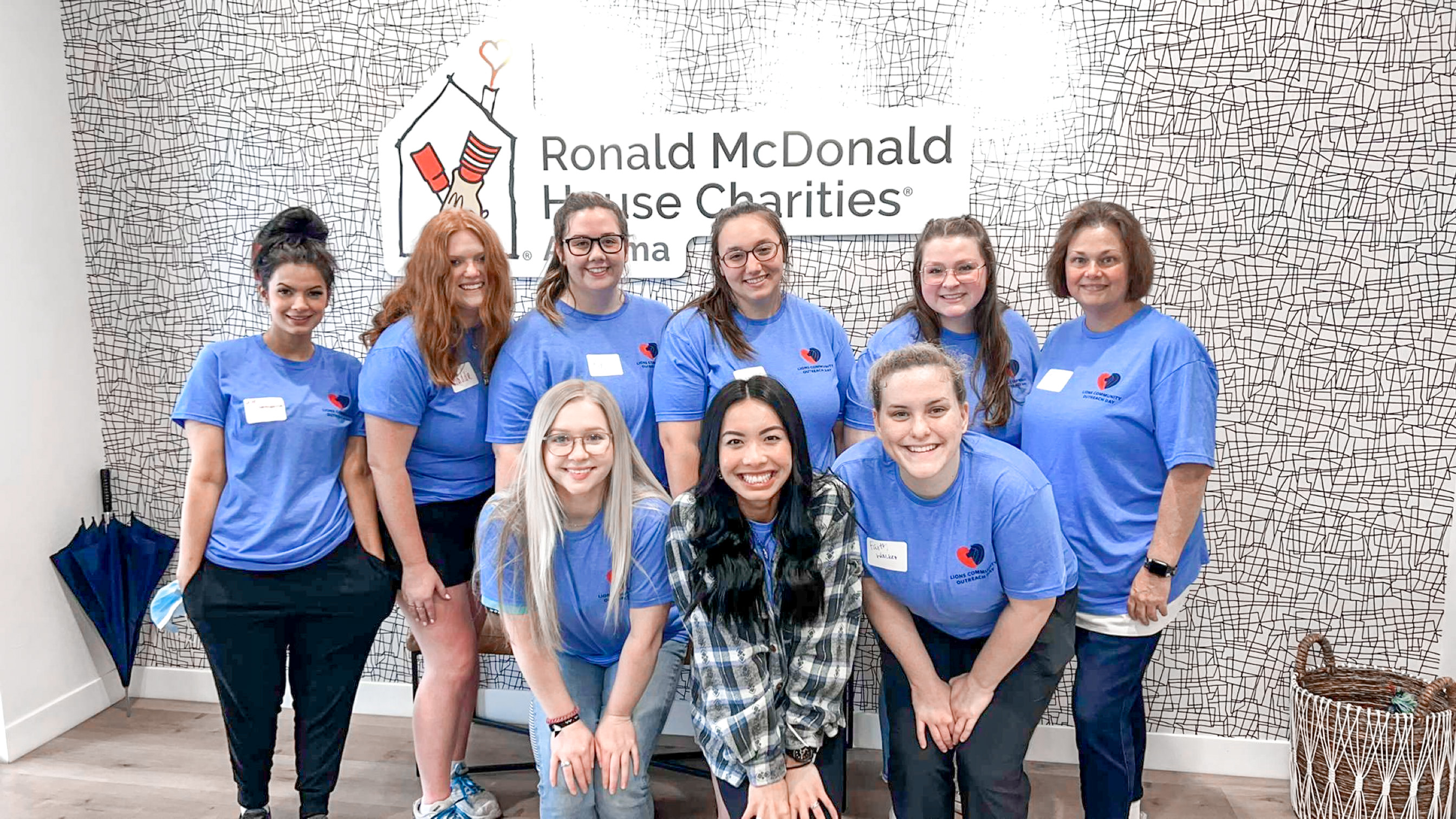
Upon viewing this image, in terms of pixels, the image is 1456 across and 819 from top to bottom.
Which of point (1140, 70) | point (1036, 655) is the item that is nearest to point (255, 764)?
point (1036, 655)

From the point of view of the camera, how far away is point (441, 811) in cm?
239

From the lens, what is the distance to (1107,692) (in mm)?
2084

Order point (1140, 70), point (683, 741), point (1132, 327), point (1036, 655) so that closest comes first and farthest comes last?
1. point (1036, 655)
2. point (1132, 327)
3. point (1140, 70)
4. point (683, 741)

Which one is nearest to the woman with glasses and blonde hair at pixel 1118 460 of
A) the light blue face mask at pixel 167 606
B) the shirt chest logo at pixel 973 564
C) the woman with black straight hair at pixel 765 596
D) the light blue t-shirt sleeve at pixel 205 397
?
the shirt chest logo at pixel 973 564

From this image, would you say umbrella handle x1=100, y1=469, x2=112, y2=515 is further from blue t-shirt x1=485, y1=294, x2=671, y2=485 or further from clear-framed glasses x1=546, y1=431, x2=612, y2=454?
clear-framed glasses x1=546, y1=431, x2=612, y2=454

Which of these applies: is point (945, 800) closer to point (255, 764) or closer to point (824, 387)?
point (824, 387)

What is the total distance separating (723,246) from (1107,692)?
132 cm

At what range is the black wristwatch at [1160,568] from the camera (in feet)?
6.60

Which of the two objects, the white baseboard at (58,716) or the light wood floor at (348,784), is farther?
the white baseboard at (58,716)

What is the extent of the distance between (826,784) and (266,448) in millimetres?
1497

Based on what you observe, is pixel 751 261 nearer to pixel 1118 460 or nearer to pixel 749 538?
pixel 749 538

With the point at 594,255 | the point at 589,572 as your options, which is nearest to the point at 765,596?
the point at 589,572

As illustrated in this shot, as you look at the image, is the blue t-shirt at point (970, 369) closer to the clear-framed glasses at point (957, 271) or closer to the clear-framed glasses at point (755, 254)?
the clear-framed glasses at point (957, 271)

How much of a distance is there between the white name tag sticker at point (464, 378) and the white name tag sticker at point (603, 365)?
0.95ft
